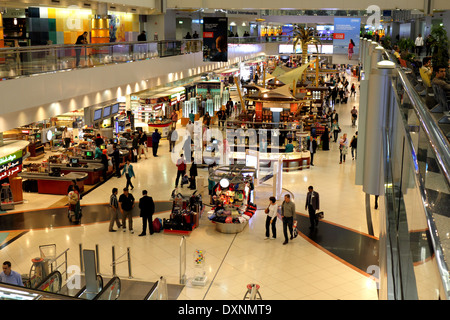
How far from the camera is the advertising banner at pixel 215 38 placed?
23.0 metres

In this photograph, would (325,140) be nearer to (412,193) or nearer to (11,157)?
(11,157)

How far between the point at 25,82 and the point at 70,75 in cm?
252

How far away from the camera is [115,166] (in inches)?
767

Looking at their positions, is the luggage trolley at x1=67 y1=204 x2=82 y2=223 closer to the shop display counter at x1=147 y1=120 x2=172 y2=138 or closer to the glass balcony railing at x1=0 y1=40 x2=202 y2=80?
the glass balcony railing at x1=0 y1=40 x2=202 y2=80

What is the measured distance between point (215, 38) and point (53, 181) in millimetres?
10035

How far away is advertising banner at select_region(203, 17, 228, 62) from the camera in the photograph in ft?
75.5

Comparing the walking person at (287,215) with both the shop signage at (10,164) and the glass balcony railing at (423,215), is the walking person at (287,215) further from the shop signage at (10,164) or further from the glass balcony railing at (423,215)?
the glass balcony railing at (423,215)

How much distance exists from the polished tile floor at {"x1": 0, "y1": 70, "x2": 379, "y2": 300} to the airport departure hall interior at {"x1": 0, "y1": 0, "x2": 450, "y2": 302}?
0.17ft

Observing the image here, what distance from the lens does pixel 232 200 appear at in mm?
14219

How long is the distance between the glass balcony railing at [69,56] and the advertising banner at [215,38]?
174 centimetres

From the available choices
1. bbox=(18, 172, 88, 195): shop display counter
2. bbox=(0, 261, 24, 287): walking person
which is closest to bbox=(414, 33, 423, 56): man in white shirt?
bbox=(18, 172, 88, 195): shop display counter

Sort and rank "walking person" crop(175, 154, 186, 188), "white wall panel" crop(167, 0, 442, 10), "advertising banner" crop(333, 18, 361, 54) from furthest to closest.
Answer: "advertising banner" crop(333, 18, 361, 54) < "white wall panel" crop(167, 0, 442, 10) < "walking person" crop(175, 154, 186, 188)

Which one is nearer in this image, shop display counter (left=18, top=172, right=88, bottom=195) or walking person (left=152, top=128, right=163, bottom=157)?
shop display counter (left=18, top=172, right=88, bottom=195)
